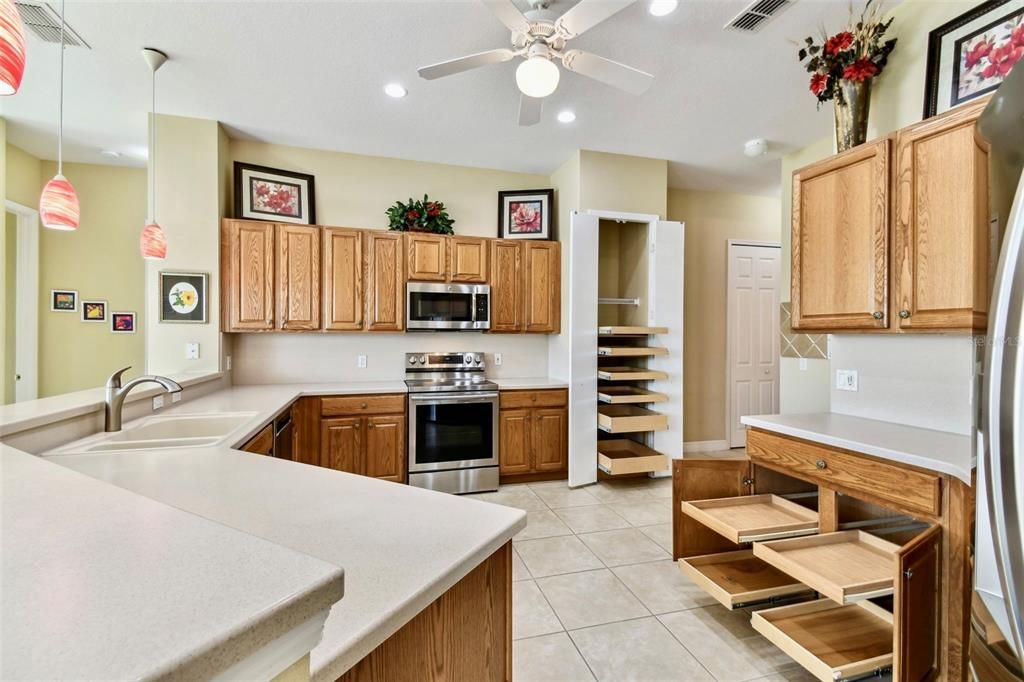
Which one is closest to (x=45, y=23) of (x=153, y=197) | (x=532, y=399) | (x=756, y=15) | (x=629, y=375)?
(x=153, y=197)

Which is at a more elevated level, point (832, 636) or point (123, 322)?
point (123, 322)

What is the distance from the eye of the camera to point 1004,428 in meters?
0.60

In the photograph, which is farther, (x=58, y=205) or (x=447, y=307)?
(x=447, y=307)

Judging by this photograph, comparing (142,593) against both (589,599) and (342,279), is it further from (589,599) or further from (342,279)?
(342,279)

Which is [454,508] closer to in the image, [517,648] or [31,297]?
[517,648]

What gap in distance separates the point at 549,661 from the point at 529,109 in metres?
2.63

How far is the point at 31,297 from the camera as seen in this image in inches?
151

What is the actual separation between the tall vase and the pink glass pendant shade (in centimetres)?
357

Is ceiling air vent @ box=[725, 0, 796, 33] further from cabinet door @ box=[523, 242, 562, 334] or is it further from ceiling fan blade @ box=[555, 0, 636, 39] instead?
cabinet door @ box=[523, 242, 562, 334]

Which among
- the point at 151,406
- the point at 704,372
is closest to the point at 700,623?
the point at 151,406

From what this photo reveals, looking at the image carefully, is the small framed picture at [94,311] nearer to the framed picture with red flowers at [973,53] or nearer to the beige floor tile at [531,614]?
the beige floor tile at [531,614]

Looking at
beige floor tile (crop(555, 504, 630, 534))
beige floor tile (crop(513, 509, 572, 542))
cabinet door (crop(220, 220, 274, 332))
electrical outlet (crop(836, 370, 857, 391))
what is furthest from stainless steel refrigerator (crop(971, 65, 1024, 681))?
cabinet door (crop(220, 220, 274, 332))

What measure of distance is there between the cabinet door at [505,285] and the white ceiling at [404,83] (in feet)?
2.75

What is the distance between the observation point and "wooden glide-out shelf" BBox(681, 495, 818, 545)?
189 centimetres
